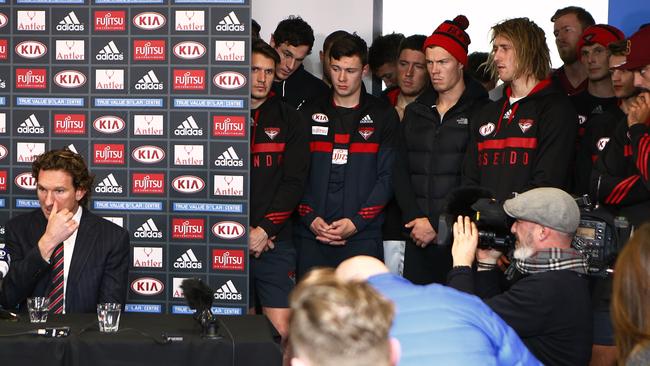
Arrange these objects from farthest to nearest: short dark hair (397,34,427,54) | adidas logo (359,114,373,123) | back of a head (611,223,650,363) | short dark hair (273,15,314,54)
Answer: short dark hair (273,15,314,54) < short dark hair (397,34,427,54) < adidas logo (359,114,373,123) < back of a head (611,223,650,363)

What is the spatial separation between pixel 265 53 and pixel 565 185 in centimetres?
168

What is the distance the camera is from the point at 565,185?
5020 mm

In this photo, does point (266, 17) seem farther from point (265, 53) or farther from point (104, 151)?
point (104, 151)

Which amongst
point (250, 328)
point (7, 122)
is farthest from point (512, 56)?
point (7, 122)

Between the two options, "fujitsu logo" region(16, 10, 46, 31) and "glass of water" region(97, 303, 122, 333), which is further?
"fujitsu logo" region(16, 10, 46, 31)

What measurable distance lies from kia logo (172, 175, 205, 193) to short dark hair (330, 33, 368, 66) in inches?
39.4

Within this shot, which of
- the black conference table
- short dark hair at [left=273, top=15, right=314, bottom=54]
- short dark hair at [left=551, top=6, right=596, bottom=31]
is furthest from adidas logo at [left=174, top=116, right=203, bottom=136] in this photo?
short dark hair at [left=551, top=6, right=596, bottom=31]

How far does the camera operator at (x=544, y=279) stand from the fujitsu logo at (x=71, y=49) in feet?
8.08

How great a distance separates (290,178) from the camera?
5426 millimetres

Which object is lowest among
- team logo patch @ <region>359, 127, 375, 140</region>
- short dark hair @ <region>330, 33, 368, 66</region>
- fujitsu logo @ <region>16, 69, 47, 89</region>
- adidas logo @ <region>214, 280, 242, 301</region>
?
adidas logo @ <region>214, 280, 242, 301</region>

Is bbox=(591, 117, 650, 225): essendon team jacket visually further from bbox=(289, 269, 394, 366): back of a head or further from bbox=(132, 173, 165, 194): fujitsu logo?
bbox=(289, 269, 394, 366): back of a head

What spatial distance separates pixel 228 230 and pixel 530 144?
1.58m

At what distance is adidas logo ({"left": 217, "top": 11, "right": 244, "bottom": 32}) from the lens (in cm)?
522

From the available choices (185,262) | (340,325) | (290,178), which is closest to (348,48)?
(290,178)
